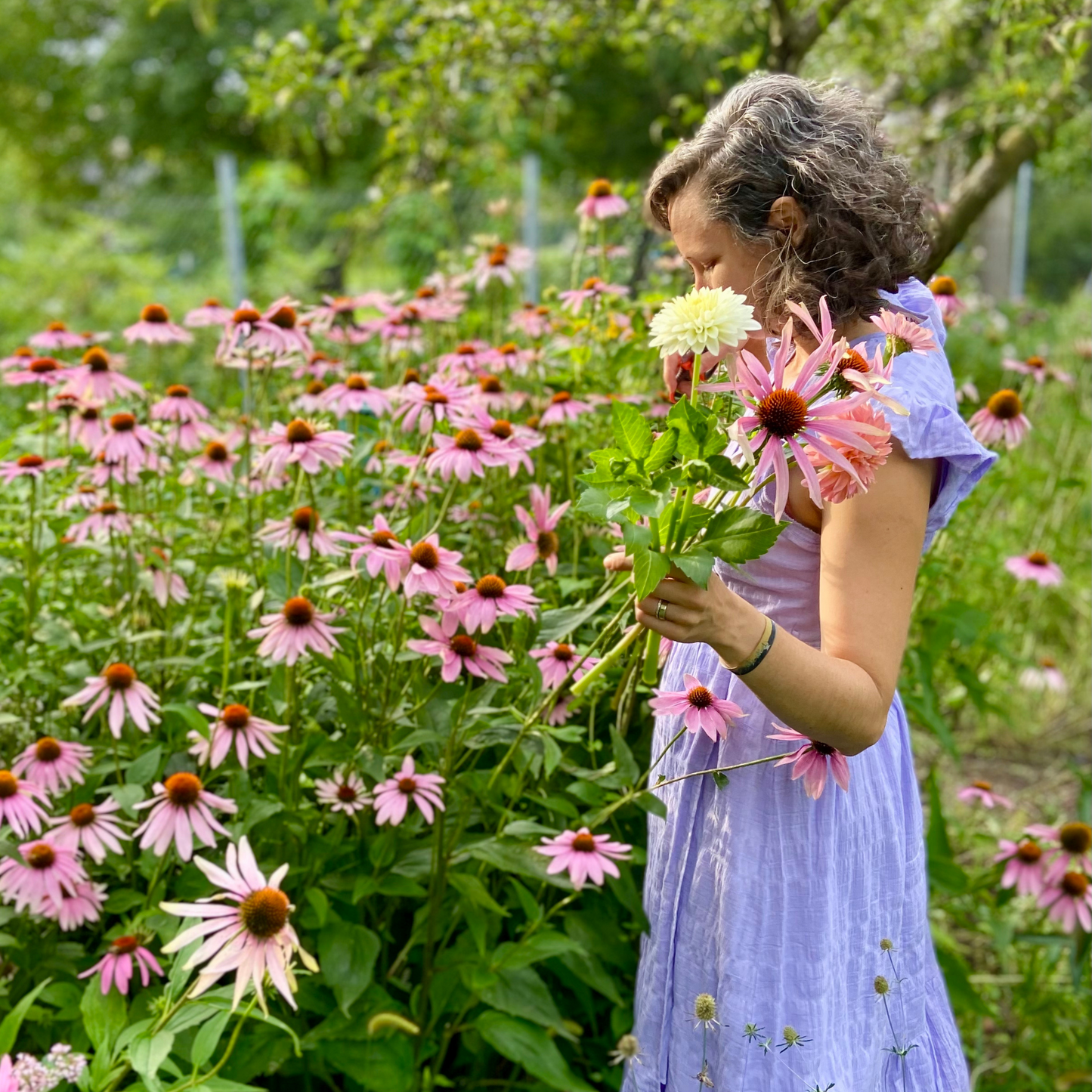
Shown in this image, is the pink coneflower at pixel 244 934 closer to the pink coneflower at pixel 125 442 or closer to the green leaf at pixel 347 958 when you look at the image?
the green leaf at pixel 347 958

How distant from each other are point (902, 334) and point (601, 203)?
112 cm

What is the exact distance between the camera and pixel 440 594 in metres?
1.17

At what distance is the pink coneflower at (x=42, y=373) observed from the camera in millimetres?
1678

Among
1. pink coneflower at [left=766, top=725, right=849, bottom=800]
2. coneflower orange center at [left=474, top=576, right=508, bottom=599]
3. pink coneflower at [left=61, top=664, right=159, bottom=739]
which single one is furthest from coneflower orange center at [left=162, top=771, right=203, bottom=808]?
pink coneflower at [left=766, top=725, right=849, bottom=800]

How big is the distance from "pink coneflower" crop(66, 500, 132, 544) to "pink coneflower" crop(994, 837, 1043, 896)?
1.28 metres

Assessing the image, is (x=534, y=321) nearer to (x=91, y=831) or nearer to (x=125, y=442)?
(x=125, y=442)

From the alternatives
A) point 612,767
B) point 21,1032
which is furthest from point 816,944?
point 21,1032

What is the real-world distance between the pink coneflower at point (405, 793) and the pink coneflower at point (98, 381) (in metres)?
0.77

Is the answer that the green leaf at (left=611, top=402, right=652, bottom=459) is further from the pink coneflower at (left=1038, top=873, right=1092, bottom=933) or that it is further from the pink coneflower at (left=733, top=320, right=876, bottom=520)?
the pink coneflower at (left=1038, top=873, right=1092, bottom=933)

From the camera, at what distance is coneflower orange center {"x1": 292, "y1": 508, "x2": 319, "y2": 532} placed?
133 cm

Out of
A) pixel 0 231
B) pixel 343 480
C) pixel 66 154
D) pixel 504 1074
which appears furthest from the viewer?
pixel 66 154

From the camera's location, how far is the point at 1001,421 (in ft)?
5.21

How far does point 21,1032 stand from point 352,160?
53.0 ft

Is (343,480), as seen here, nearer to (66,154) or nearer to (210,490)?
(210,490)
